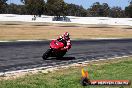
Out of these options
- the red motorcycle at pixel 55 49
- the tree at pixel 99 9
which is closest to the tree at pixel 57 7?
the tree at pixel 99 9

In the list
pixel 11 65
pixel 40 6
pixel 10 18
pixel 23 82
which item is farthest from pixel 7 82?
pixel 40 6

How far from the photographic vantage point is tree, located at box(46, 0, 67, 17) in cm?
10366

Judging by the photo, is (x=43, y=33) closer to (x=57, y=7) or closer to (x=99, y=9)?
(x=57, y=7)

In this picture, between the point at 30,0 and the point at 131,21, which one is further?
the point at 30,0

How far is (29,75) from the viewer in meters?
13.1

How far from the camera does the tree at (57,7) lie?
340 feet

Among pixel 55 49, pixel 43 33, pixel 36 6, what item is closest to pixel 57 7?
pixel 36 6

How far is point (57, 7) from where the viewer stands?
10544 cm

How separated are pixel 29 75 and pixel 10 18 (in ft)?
199

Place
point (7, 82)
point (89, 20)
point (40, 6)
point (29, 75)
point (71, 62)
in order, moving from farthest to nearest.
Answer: point (40, 6)
point (89, 20)
point (71, 62)
point (29, 75)
point (7, 82)

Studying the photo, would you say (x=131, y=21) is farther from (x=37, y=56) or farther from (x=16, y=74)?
(x=16, y=74)

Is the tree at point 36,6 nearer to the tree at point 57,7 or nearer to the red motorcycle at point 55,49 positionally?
the tree at point 57,7

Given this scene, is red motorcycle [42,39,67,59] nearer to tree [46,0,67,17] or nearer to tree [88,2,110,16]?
tree [46,0,67,17]

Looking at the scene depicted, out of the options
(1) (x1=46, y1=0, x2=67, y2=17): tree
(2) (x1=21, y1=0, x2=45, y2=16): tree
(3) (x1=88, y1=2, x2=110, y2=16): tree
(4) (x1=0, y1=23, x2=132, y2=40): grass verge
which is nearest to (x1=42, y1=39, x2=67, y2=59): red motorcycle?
(4) (x1=0, y1=23, x2=132, y2=40): grass verge
